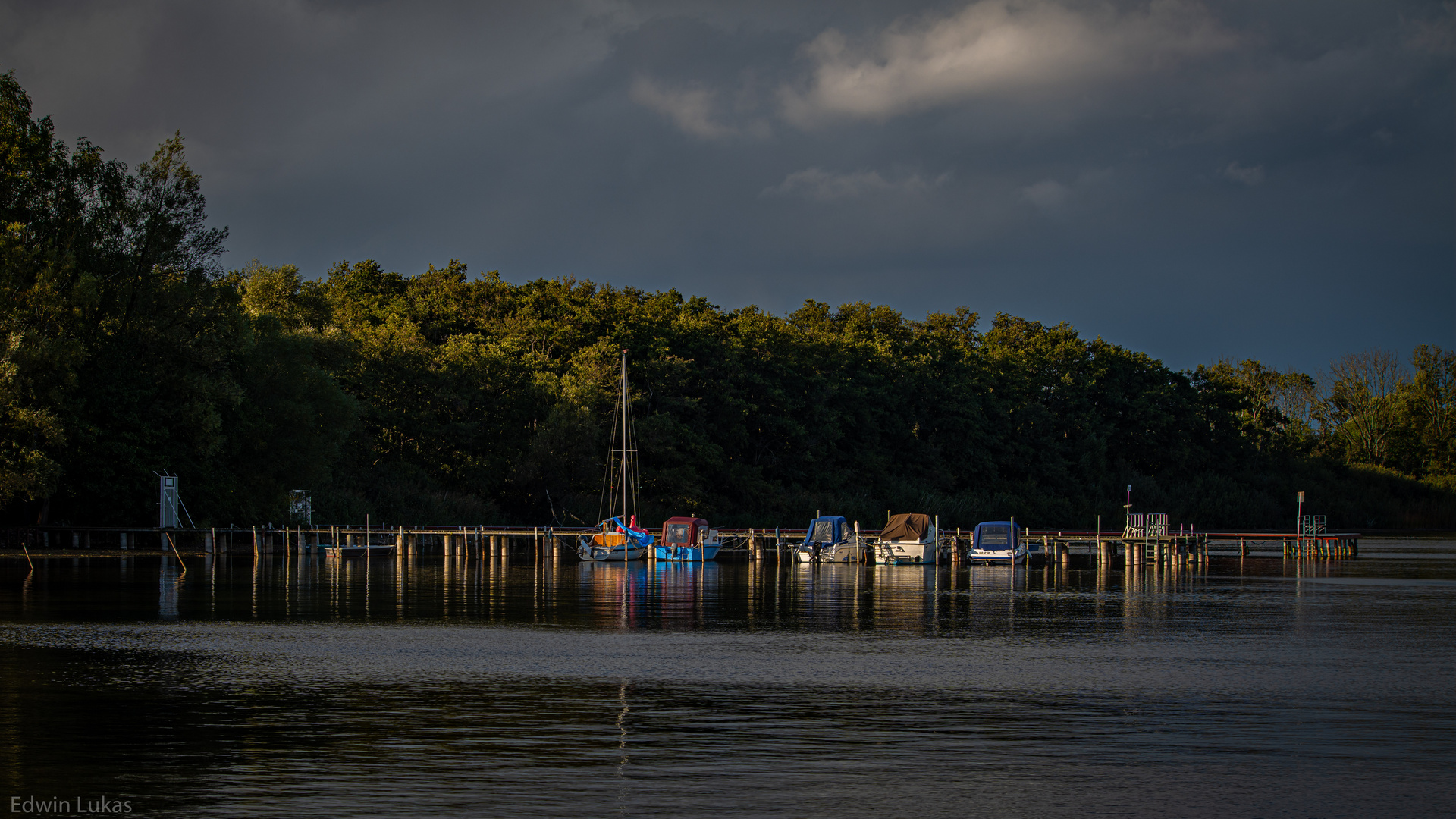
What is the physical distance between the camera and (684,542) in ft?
206

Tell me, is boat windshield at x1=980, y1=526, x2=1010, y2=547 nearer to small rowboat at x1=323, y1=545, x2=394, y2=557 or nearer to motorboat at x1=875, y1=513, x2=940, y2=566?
motorboat at x1=875, y1=513, x2=940, y2=566

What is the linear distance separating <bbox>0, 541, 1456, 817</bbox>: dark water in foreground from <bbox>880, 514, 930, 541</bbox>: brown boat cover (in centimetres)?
2546

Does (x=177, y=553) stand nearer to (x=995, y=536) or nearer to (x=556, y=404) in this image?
(x=556, y=404)

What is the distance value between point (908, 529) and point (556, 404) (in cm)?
2730

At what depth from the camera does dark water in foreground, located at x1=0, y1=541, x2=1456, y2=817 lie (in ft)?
40.2

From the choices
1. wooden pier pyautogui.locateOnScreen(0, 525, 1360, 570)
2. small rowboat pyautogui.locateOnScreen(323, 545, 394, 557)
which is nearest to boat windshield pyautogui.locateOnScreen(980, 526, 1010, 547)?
wooden pier pyautogui.locateOnScreen(0, 525, 1360, 570)

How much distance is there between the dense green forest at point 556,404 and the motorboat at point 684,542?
40.0 feet

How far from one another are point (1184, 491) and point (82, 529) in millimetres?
85008

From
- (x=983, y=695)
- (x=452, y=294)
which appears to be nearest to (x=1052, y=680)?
→ (x=983, y=695)

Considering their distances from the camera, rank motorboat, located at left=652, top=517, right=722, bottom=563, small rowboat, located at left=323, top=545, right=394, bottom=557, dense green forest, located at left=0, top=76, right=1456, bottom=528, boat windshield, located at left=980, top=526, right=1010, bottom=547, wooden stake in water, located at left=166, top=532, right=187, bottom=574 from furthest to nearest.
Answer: boat windshield, located at left=980, top=526, right=1010, bottom=547, motorboat, located at left=652, top=517, right=722, bottom=563, small rowboat, located at left=323, top=545, right=394, bottom=557, dense green forest, located at left=0, top=76, right=1456, bottom=528, wooden stake in water, located at left=166, top=532, right=187, bottom=574

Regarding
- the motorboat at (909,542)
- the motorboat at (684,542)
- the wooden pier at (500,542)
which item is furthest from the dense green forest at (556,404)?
the motorboat at (909,542)

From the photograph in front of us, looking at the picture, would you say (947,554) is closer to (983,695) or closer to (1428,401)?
(983,695)

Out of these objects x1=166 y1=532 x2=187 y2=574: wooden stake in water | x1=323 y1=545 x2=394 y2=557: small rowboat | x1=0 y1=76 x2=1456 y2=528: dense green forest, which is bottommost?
x1=323 y1=545 x2=394 y2=557: small rowboat

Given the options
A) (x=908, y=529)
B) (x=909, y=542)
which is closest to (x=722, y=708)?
(x=909, y=542)
